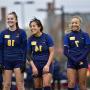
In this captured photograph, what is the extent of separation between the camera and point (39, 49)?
38.2ft

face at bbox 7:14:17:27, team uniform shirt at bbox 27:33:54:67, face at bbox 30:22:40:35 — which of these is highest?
face at bbox 7:14:17:27

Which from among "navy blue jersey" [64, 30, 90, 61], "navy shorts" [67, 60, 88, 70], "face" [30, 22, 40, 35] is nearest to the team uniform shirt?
"face" [30, 22, 40, 35]

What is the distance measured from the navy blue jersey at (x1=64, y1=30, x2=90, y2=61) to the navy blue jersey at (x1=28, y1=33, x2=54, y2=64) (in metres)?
0.48

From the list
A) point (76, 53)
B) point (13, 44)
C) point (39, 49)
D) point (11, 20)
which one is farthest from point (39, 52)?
point (11, 20)

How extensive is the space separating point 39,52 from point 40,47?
0.12m

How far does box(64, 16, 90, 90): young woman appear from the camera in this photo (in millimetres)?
11742

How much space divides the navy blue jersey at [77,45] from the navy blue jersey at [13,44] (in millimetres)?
1061

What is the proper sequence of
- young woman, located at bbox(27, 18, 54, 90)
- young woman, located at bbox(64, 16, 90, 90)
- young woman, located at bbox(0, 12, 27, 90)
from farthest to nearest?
young woman, located at bbox(64, 16, 90, 90)
young woman, located at bbox(27, 18, 54, 90)
young woman, located at bbox(0, 12, 27, 90)

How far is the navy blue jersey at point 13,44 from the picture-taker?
37.6 feet

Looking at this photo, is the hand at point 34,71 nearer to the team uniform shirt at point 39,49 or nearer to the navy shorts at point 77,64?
the team uniform shirt at point 39,49

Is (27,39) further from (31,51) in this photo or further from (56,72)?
(56,72)

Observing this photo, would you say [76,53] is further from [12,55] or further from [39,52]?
[12,55]

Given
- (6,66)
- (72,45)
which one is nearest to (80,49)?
(72,45)

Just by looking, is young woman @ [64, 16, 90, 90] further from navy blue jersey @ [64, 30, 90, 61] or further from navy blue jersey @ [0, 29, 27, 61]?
navy blue jersey @ [0, 29, 27, 61]
